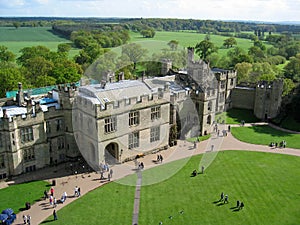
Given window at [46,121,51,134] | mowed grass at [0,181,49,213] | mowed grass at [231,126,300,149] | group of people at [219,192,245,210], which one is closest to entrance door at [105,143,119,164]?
window at [46,121,51,134]

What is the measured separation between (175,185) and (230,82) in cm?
3730

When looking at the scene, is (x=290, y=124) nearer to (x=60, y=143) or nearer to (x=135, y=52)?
(x=60, y=143)

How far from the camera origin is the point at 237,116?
6519cm

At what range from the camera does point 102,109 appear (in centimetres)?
3841

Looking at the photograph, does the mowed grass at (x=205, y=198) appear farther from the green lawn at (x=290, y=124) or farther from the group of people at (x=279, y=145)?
the green lawn at (x=290, y=124)

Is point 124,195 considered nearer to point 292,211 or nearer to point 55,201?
point 55,201

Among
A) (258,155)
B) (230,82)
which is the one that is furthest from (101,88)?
(230,82)

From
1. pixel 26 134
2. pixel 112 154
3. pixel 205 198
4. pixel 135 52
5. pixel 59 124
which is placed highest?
pixel 135 52

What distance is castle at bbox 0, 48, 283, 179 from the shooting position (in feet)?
126

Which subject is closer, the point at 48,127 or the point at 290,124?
the point at 48,127

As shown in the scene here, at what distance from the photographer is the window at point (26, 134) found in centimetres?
3856

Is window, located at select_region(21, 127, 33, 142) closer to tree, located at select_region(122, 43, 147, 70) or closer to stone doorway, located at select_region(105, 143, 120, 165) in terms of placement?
stone doorway, located at select_region(105, 143, 120, 165)

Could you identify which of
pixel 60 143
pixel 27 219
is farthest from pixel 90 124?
pixel 27 219

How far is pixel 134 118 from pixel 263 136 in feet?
85.7
